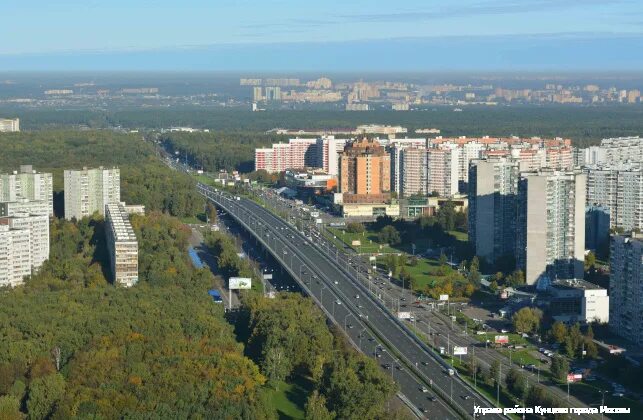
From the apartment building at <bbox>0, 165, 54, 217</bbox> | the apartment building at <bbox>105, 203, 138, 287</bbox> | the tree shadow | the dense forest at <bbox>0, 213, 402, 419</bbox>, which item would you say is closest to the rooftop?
the apartment building at <bbox>105, 203, 138, 287</bbox>

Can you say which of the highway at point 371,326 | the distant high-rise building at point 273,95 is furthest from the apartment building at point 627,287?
the distant high-rise building at point 273,95

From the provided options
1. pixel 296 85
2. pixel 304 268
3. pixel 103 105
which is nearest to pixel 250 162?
pixel 304 268

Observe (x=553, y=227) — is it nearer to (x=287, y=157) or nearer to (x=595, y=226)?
(x=595, y=226)

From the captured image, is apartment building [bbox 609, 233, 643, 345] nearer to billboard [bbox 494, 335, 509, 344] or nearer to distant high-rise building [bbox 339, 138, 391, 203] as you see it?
billboard [bbox 494, 335, 509, 344]

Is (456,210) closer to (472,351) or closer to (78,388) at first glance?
(472,351)

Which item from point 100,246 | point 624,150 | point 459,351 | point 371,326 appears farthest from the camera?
point 624,150

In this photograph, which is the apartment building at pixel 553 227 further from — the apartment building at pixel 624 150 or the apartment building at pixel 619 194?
the apartment building at pixel 624 150

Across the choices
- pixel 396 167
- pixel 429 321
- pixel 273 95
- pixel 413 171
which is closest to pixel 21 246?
pixel 429 321
